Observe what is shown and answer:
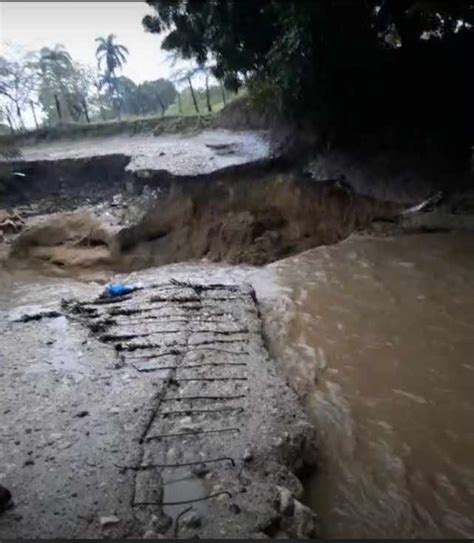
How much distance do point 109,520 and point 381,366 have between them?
9.64 ft

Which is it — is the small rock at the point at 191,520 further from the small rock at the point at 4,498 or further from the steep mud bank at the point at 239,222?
the steep mud bank at the point at 239,222

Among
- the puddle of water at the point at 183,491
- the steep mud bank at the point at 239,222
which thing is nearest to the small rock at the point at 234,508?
the puddle of water at the point at 183,491

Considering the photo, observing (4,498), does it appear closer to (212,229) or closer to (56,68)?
(212,229)

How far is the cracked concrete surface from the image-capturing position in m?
2.77

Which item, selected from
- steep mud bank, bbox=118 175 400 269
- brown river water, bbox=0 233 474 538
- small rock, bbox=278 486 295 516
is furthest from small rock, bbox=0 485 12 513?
steep mud bank, bbox=118 175 400 269

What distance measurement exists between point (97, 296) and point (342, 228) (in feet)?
17.6

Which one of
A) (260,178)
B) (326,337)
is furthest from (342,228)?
(326,337)

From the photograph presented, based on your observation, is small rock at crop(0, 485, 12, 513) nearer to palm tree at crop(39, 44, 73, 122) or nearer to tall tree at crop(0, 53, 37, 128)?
tall tree at crop(0, 53, 37, 128)

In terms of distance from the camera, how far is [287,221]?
34.8 feet

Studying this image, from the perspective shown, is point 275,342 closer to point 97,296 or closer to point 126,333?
point 126,333

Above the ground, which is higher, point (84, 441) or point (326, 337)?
point (84, 441)

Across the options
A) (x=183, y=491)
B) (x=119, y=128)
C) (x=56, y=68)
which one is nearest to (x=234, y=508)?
(x=183, y=491)

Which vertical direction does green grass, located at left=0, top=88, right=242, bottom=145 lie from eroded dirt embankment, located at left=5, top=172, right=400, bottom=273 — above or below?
above

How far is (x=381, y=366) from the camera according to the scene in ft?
15.5
